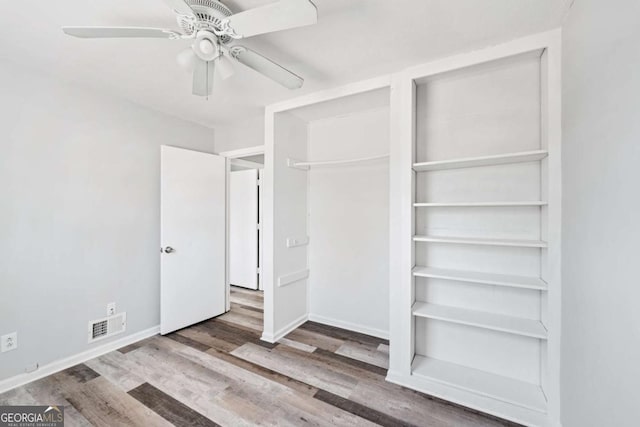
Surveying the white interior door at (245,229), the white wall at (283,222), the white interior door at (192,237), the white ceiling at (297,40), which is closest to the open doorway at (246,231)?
the white interior door at (245,229)

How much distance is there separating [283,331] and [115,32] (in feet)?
9.07

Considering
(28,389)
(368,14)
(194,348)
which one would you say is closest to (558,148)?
(368,14)

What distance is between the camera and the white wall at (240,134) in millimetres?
3203

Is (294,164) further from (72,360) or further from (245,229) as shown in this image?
(72,360)

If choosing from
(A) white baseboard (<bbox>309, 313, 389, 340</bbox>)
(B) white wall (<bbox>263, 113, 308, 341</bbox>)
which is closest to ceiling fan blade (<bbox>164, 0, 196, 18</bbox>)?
(B) white wall (<bbox>263, 113, 308, 341</bbox>)

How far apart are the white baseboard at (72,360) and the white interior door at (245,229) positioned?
184 cm

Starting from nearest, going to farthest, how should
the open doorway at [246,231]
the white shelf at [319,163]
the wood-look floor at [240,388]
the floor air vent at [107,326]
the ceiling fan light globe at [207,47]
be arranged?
the ceiling fan light globe at [207,47] < the wood-look floor at [240,388] < the floor air vent at [107,326] < the white shelf at [319,163] < the open doorway at [246,231]

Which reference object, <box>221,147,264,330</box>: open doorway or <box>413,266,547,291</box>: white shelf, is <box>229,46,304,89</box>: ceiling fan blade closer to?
<box>413,266,547,291</box>: white shelf

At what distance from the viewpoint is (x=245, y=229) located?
185 inches

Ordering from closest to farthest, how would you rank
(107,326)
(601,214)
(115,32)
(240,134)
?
(601,214), (115,32), (107,326), (240,134)

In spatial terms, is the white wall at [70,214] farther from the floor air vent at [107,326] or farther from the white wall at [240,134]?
the white wall at [240,134]

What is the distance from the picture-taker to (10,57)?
1913 millimetres

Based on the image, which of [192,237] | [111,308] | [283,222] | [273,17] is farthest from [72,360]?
[273,17]

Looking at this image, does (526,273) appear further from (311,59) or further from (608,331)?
(311,59)
